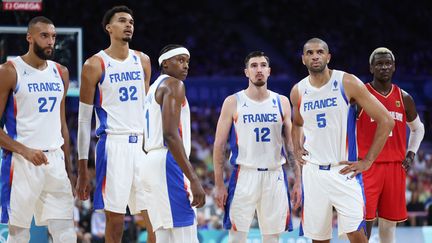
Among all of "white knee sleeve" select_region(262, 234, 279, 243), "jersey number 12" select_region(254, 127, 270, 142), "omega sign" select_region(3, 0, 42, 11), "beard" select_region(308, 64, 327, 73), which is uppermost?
"omega sign" select_region(3, 0, 42, 11)

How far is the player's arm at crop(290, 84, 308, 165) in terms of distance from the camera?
782cm

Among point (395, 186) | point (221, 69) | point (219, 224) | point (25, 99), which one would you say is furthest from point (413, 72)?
point (25, 99)

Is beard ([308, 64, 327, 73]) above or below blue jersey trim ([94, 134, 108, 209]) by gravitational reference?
above

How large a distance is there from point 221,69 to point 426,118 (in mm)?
5920

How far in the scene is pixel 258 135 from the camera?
8094mm

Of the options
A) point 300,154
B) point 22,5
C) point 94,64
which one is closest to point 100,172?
point 94,64

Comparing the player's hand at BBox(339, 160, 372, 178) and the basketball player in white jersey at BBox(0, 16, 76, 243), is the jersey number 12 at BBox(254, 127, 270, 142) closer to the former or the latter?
the player's hand at BBox(339, 160, 372, 178)

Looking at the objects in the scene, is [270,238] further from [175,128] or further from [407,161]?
[175,128]

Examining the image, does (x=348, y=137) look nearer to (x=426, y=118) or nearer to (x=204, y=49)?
(x=426, y=118)

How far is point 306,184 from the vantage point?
24.9 feet

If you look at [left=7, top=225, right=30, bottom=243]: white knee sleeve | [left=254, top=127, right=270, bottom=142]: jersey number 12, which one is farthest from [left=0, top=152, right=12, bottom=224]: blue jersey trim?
[left=254, top=127, right=270, bottom=142]: jersey number 12

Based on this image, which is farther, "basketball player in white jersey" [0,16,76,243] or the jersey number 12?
the jersey number 12

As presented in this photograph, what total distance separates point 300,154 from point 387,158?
105 cm

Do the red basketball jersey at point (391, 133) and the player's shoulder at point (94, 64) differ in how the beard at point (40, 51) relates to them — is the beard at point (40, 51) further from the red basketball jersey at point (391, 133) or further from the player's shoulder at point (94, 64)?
the red basketball jersey at point (391, 133)
